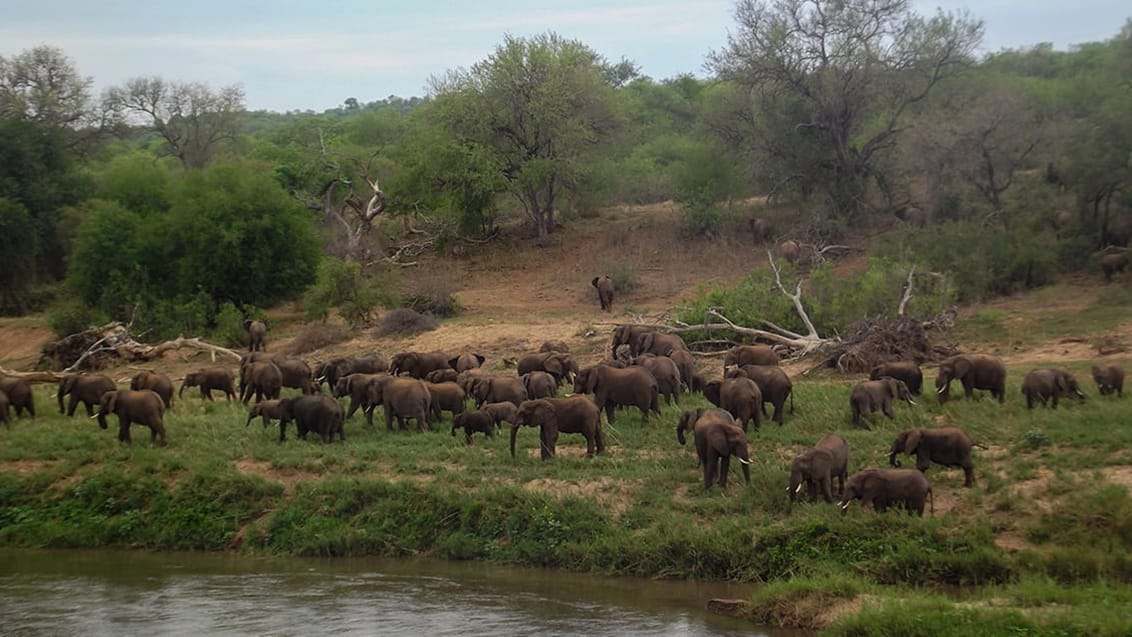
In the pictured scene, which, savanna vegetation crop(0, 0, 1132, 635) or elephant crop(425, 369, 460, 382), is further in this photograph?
elephant crop(425, 369, 460, 382)

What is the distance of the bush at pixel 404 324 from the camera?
28.9 meters

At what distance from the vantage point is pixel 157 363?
28984 mm

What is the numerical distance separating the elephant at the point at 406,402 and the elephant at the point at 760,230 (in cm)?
2145

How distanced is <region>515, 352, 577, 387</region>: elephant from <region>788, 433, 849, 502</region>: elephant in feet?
24.5

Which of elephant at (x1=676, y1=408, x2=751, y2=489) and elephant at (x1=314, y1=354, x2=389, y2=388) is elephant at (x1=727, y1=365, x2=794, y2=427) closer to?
elephant at (x1=676, y1=408, x2=751, y2=489)

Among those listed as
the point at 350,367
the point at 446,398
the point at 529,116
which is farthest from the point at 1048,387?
the point at 529,116

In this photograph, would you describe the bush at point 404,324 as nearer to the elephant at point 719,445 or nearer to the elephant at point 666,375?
the elephant at point 666,375

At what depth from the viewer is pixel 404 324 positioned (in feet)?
95.2

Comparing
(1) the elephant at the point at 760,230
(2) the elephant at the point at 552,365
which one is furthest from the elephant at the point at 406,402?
(1) the elephant at the point at 760,230

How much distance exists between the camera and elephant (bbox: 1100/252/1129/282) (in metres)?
28.0

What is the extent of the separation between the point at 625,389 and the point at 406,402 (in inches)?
127

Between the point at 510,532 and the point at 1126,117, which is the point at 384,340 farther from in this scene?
the point at 1126,117

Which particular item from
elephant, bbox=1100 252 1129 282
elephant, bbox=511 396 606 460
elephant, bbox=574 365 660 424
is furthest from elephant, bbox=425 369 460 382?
elephant, bbox=1100 252 1129 282

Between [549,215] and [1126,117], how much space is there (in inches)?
762
